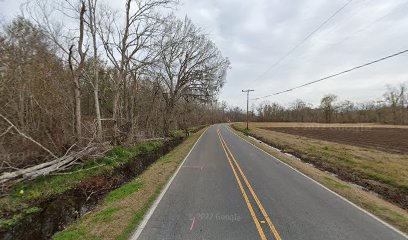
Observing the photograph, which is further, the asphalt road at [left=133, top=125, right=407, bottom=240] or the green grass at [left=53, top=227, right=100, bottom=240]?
the asphalt road at [left=133, top=125, right=407, bottom=240]

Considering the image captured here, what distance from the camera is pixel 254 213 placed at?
670 cm

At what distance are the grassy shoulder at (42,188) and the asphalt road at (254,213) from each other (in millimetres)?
3841

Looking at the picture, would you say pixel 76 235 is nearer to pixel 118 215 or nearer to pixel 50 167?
pixel 118 215

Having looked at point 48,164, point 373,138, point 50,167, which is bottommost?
point 373,138

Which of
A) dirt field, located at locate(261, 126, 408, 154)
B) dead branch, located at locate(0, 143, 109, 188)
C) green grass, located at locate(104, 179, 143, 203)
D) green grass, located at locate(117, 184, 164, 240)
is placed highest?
dead branch, located at locate(0, 143, 109, 188)

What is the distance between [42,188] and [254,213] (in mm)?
7660

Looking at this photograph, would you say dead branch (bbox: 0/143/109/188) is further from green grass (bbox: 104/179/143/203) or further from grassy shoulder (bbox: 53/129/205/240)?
grassy shoulder (bbox: 53/129/205/240)

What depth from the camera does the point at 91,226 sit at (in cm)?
592

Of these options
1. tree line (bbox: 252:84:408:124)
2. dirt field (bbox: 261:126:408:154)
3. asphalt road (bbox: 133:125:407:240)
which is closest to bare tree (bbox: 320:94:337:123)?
tree line (bbox: 252:84:408:124)

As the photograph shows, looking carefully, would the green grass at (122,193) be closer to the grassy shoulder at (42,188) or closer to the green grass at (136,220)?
the green grass at (136,220)

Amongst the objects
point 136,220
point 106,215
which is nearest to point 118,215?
point 106,215

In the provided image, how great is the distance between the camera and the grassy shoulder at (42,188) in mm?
7145

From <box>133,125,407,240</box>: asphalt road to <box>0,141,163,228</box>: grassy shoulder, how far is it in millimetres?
3841

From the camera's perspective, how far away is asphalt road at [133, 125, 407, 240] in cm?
556
